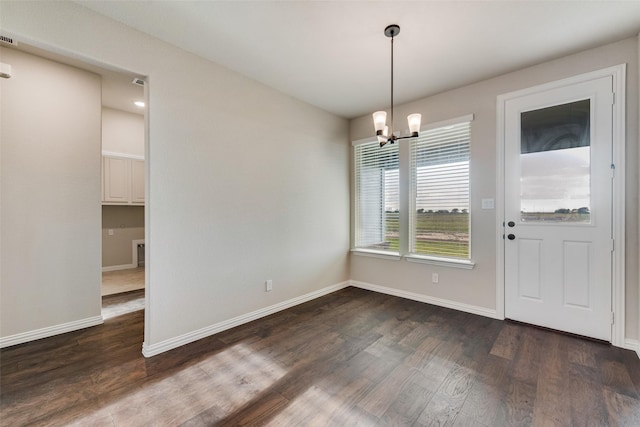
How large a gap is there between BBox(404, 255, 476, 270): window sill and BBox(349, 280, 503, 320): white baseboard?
47 centimetres

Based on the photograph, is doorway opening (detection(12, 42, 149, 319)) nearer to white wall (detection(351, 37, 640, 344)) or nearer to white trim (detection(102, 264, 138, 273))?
white trim (detection(102, 264, 138, 273))

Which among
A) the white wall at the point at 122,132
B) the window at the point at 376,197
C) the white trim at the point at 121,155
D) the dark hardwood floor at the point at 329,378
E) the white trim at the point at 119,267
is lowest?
the dark hardwood floor at the point at 329,378

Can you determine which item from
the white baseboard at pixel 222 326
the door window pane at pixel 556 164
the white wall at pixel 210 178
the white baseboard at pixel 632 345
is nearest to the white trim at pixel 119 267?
the white wall at pixel 210 178

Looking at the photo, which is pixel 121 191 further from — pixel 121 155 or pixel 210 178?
pixel 210 178

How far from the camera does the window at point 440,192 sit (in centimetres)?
342

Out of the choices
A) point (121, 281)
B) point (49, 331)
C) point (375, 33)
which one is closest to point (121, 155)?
point (121, 281)

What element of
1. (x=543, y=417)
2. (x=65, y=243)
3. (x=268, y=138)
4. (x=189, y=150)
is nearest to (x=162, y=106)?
(x=189, y=150)

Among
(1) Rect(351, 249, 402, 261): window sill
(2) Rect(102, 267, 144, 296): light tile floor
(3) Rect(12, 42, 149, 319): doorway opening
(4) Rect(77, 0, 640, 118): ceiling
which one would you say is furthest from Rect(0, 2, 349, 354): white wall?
(2) Rect(102, 267, 144, 296): light tile floor

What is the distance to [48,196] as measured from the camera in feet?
9.00

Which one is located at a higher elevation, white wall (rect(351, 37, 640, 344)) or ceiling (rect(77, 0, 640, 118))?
ceiling (rect(77, 0, 640, 118))

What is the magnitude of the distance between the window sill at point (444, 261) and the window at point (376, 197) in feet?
1.14

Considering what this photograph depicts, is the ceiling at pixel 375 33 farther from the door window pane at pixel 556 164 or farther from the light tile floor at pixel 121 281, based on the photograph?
the light tile floor at pixel 121 281

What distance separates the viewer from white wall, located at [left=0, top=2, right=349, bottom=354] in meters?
2.21

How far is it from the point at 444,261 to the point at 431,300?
581 millimetres
